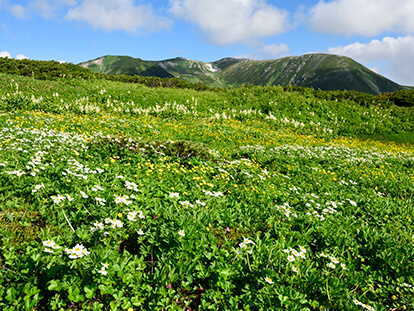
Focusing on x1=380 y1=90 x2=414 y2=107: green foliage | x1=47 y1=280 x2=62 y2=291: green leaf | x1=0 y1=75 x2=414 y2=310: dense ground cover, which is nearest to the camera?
x1=47 y1=280 x2=62 y2=291: green leaf

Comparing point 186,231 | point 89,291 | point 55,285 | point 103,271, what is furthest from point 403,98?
point 55,285

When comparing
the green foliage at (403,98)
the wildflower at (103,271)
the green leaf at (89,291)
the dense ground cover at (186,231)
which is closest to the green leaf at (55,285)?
the dense ground cover at (186,231)

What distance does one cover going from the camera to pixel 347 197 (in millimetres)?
6914

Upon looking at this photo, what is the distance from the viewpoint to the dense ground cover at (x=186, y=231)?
2.73m

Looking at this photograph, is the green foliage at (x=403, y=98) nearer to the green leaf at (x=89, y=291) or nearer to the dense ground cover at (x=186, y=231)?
the dense ground cover at (x=186, y=231)

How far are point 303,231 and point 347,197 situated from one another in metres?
3.37

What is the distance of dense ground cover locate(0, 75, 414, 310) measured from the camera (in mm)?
2729

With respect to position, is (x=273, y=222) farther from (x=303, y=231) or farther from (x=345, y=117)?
(x=345, y=117)

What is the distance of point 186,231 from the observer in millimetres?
3402

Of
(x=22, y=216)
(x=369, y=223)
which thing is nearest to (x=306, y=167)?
(x=369, y=223)

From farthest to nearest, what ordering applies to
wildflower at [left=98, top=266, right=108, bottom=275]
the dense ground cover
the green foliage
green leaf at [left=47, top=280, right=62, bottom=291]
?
the green foliage, the dense ground cover, wildflower at [left=98, top=266, right=108, bottom=275], green leaf at [left=47, top=280, right=62, bottom=291]

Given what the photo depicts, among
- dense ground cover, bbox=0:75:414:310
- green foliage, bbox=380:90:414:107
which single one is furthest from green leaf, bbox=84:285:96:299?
green foliage, bbox=380:90:414:107

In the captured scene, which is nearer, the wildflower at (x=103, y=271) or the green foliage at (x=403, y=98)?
the wildflower at (x=103, y=271)

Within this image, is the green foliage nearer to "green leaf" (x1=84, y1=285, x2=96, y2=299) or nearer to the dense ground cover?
the dense ground cover
